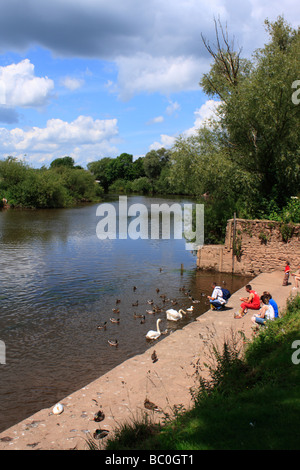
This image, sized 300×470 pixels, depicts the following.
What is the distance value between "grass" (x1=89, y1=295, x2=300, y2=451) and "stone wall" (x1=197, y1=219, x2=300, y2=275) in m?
13.6

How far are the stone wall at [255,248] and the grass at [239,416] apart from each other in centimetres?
1363

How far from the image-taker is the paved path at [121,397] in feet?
23.9

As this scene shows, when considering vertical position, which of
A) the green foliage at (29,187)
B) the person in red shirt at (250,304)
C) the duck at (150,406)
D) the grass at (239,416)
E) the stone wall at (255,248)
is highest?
the green foliage at (29,187)

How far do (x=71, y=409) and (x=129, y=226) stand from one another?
36889 mm

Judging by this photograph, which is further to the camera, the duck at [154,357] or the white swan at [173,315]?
the white swan at [173,315]

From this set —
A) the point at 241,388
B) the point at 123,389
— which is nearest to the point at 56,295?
the point at 123,389

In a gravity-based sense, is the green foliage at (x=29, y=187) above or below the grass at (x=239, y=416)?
above

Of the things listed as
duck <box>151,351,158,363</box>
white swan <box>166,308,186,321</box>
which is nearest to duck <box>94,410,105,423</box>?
duck <box>151,351,158,363</box>

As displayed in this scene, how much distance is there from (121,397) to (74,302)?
9550mm

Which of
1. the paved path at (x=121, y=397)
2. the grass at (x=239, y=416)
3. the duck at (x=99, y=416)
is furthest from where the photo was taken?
the duck at (x=99, y=416)

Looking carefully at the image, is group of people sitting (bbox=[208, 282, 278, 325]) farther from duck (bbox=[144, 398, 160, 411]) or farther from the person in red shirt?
duck (bbox=[144, 398, 160, 411])

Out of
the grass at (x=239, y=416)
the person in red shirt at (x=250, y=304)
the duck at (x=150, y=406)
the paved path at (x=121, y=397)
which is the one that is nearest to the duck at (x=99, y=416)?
the paved path at (x=121, y=397)

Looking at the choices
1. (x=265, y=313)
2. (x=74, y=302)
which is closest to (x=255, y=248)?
(x=265, y=313)

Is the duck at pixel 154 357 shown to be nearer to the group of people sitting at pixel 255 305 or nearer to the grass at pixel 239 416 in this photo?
the grass at pixel 239 416
